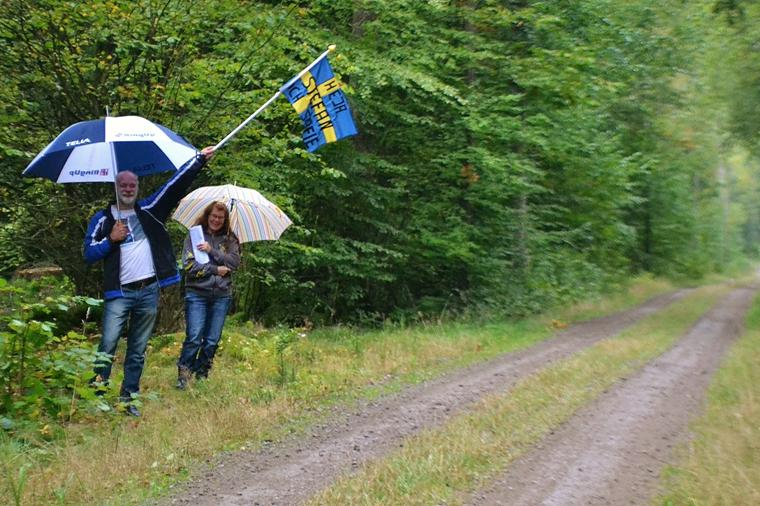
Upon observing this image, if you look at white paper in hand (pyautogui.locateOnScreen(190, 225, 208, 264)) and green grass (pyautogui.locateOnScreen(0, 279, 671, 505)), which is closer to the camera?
green grass (pyautogui.locateOnScreen(0, 279, 671, 505))

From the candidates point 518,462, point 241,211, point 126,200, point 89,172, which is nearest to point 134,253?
point 126,200

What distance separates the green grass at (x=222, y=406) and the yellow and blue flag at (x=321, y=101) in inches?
104

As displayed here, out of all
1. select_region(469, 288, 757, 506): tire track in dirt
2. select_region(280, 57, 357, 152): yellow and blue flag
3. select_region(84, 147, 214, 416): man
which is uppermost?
select_region(280, 57, 357, 152): yellow and blue flag

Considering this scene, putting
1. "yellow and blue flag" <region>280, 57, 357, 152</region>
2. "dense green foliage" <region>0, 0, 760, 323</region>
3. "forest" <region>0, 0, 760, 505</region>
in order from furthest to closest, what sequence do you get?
"dense green foliage" <region>0, 0, 760, 323</region> → "yellow and blue flag" <region>280, 57, 357, 152</region> → "forest" <region>0, 0, 760, 505</region>

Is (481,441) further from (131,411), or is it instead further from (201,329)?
(201,329)

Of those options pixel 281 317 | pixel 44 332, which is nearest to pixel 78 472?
pixel 44 332

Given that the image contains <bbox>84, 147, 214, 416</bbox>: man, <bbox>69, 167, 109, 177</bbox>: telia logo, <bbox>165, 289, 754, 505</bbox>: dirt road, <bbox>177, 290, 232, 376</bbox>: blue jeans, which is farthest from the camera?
<bbox>177, 290, 232, 376</bbox>: blue jeans

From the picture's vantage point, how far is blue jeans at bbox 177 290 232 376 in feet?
22.2

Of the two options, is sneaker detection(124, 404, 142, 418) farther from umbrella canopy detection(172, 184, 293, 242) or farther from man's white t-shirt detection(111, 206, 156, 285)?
umbrella canopy detection(172, 184, 293, 242)

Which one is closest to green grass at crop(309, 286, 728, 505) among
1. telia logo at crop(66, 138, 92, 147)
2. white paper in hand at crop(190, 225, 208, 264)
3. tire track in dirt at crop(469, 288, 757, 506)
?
tire track in dirt at crop(469, 288, 757, 506)

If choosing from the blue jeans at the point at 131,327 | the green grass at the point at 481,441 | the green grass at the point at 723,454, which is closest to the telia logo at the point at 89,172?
the blue jeans at the point at 131,327

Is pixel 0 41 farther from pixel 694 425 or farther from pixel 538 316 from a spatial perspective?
pixel 538 316

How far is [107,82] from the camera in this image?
7648 millimetres

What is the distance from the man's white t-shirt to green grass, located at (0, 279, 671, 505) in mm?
1029
